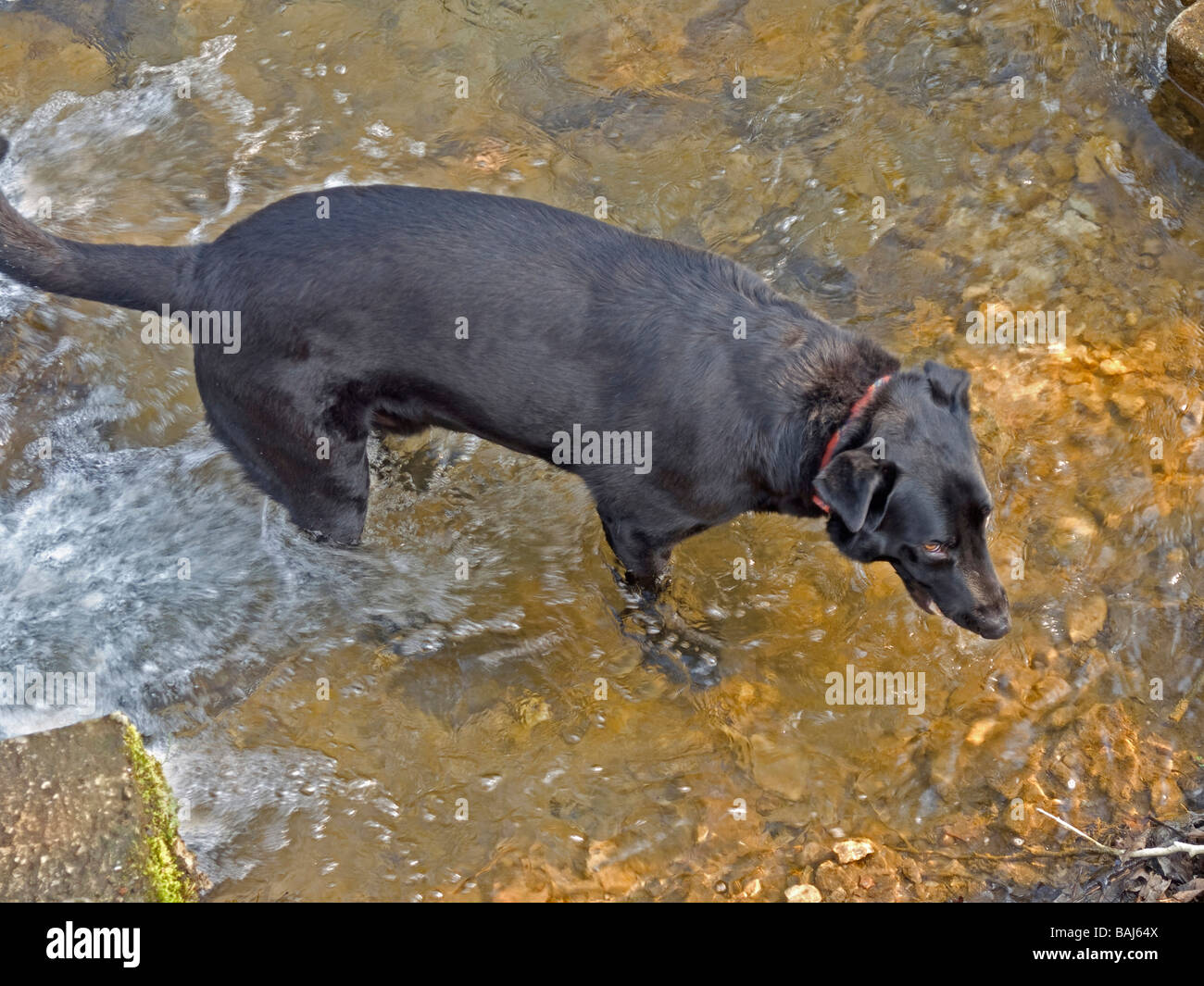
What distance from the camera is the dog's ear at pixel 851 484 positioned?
3326 millimetres

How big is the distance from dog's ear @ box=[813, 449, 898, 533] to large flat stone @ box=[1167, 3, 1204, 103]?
12.9 feet

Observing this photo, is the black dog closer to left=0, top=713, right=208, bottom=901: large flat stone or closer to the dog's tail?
the dog's tail

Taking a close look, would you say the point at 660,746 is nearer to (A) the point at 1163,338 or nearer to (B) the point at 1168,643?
(B) the point at 1168,643

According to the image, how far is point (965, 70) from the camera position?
20.0 feet

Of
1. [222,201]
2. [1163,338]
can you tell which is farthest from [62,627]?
[1163,338]

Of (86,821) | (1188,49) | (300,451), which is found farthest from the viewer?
(1188,49)

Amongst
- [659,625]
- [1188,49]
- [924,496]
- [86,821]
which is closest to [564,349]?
[924,496]

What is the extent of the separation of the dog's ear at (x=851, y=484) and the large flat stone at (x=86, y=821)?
8.40ft

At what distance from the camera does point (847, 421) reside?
3627 millimetres

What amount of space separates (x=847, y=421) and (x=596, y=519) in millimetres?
1692

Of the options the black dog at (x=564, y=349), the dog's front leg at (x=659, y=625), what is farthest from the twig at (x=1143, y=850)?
the dog's front leg at (x=659, y=625)

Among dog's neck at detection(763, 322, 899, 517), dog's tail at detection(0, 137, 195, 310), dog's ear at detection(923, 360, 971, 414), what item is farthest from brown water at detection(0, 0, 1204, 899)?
dog's tail at detection(0, 137, 195, 310)

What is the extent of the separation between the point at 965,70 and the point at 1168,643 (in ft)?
11.6

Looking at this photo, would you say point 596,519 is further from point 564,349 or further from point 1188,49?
point 1188,49
